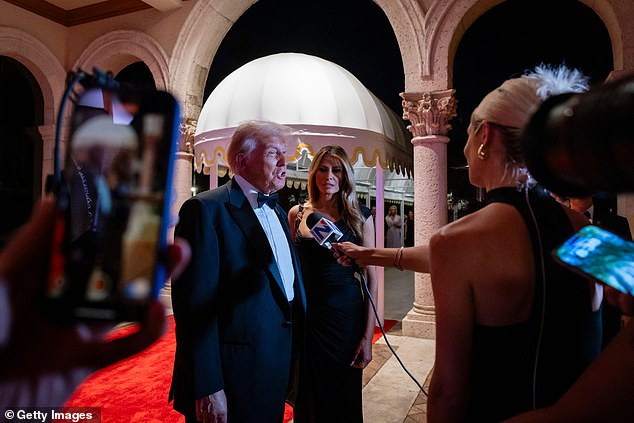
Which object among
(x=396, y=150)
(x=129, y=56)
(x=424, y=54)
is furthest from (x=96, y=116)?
(x=129, y=56)

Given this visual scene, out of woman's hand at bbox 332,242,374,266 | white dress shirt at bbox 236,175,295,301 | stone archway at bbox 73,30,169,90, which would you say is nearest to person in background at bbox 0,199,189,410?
white dress shirt at bbox 236,175,295,301

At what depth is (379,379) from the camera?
12.5ft

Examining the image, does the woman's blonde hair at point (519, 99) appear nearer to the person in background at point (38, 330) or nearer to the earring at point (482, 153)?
the earring at point (482, 153)

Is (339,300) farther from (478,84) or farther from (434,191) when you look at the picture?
(478,84)

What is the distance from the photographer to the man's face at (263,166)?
2.10 metres

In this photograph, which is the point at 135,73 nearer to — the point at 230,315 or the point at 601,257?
the point at 230,315

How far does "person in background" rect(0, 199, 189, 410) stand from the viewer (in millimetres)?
443

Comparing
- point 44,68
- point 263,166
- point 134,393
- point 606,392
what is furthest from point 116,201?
point 44,68

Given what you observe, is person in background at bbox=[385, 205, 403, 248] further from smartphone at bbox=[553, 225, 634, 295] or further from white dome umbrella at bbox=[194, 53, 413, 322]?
smartphone at bbox=[553, 225, 634, 295]

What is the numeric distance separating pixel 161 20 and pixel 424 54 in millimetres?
4778

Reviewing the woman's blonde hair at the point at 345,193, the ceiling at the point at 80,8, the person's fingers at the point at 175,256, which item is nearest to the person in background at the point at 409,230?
the ceiling at the point at 80,8

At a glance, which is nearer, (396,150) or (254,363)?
(254,363)

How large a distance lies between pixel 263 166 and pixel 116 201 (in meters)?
1.61

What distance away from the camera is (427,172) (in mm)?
5328
